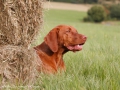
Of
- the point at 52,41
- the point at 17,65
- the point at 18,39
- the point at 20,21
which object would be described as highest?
the point at 20,21

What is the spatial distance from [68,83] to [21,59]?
2.68 feet

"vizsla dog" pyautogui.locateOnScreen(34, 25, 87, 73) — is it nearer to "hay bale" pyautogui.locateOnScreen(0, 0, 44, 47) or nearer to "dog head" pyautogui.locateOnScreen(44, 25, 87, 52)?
"dog head" pyautogui.locateOnScreen(44, 25, 87, 52)

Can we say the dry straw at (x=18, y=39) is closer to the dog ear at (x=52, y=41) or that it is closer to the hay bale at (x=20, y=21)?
the hay bale at (x=20, y=21)

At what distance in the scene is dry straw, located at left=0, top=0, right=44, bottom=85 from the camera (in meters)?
4.46

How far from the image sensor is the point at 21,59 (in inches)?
181

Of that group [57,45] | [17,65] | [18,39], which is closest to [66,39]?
[57,45]

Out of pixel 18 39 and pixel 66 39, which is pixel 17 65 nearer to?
pixel 18 39

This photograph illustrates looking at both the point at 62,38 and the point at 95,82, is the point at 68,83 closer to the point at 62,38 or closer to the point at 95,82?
the point at 95,82

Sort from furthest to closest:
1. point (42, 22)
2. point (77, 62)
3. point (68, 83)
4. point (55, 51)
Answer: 1. point (77, 62)
2. point (55, 51)
3. point (42, 22)
4. point (68, 83)

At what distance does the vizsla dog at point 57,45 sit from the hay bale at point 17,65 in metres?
0.68

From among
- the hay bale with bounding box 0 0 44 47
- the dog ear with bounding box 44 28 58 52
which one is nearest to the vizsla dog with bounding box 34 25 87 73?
the dog ear with bounding box 44 28 58 52

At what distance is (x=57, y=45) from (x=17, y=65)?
46.1 inches

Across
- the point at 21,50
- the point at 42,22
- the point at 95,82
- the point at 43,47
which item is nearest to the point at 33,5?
the point at 42,22

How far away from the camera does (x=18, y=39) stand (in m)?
4.64
